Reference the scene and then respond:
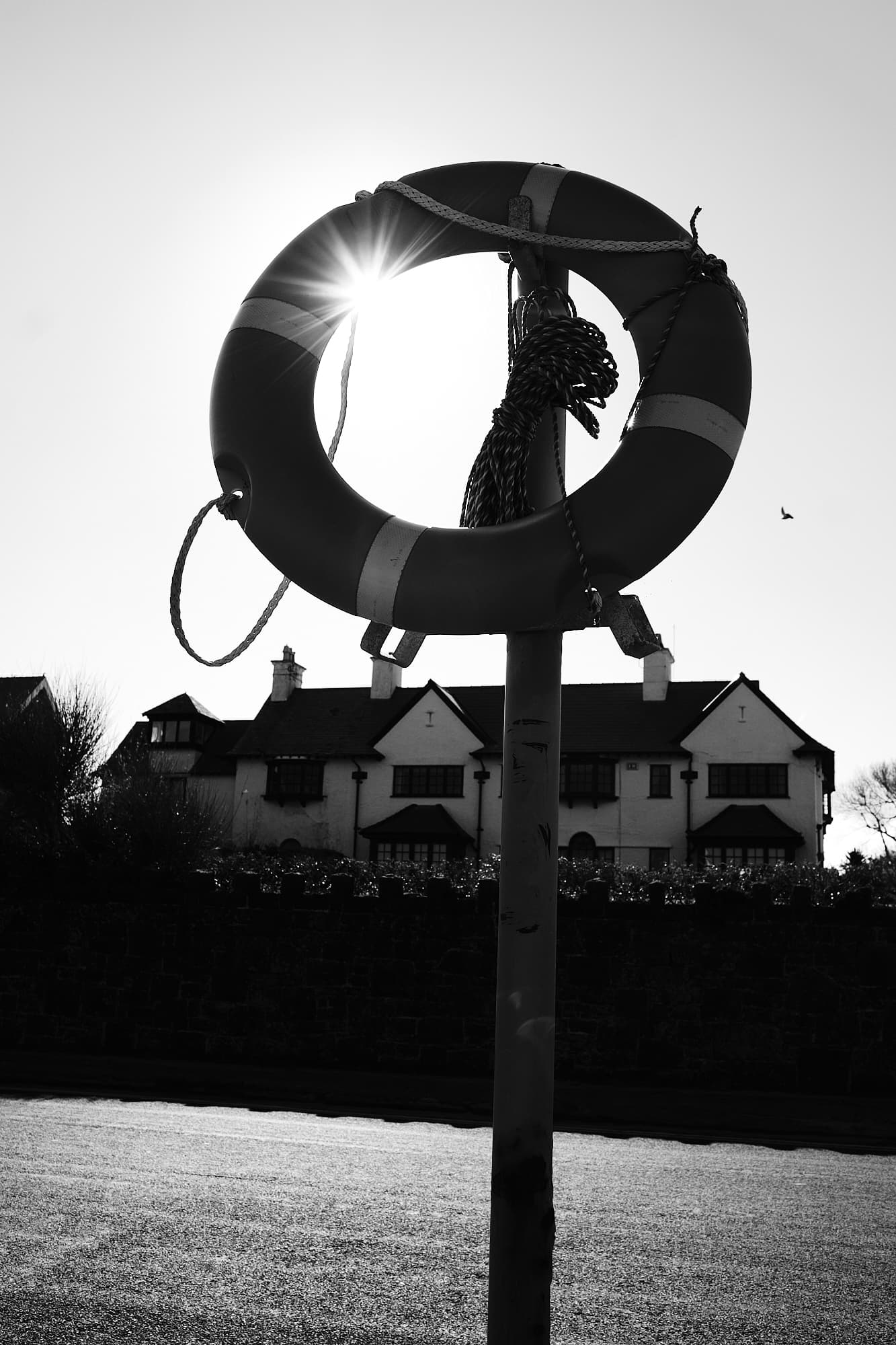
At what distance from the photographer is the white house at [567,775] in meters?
33.3

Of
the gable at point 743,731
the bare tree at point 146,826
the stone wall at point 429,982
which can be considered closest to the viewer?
the stone wall at point 429,982

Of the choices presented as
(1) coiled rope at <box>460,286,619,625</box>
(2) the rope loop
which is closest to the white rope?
(1) coiled rope at <box>460,286,619,625</box>

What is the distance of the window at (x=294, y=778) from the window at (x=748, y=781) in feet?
41.0

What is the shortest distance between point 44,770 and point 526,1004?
20065 mm

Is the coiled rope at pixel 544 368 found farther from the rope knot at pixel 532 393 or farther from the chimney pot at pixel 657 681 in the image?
the chimney pot at pixel 657 681

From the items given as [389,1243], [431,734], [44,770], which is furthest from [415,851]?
[389,1243]

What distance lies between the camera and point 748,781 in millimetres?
33500

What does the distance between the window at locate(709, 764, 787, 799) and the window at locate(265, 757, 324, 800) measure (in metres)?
12.5

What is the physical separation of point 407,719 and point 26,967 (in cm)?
2033

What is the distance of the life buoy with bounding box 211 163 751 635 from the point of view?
109 inches

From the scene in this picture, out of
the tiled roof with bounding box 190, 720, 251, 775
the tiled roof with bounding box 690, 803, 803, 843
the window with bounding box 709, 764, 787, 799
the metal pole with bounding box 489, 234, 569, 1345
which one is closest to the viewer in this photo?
the metal pole with bounding box 489, 234, 569, 1345

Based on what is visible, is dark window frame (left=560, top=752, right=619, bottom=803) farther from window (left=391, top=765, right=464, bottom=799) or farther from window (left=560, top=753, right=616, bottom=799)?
window (left=391, top=765, right=464, bottom=799)

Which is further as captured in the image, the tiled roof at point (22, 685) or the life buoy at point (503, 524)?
the tiled roof at point (22, 685)

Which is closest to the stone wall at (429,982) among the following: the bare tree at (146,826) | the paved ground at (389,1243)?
the bare tree at (146,826)
